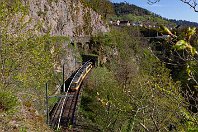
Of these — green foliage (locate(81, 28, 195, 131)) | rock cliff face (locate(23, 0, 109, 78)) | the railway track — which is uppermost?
rock cliff face (locate(23, 0, 109, 78))

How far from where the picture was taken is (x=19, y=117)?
13.8 m

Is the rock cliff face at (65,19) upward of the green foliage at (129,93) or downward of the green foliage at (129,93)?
upward

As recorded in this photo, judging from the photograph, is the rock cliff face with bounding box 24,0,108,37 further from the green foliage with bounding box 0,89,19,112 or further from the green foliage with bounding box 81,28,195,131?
the green foliage with bounding box 0,89,19,112

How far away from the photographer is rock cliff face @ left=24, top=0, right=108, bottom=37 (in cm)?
3400

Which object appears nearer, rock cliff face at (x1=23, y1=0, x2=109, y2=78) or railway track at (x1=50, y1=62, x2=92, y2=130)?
railway track at (x1=50, y1=62, x2=92, y2=130)

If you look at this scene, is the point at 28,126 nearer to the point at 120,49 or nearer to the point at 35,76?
the point at 35,76

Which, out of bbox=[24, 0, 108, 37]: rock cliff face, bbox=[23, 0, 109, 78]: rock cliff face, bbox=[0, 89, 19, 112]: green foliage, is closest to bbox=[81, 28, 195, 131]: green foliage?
bbox=[23, 0, 109, 78]: rock cliff face

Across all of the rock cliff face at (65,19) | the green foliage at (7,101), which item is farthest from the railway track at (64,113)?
the green foliage at (7,101)

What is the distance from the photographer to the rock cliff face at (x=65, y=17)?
34.0 metres

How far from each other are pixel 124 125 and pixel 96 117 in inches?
116

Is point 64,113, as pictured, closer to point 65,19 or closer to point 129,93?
point 65,19

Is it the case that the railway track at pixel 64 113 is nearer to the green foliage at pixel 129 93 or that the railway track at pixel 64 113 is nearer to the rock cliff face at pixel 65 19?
the green foliage at pixel 129 93

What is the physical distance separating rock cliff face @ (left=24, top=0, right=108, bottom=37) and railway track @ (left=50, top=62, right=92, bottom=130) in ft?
22.5

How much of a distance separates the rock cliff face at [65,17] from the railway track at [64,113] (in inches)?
270
